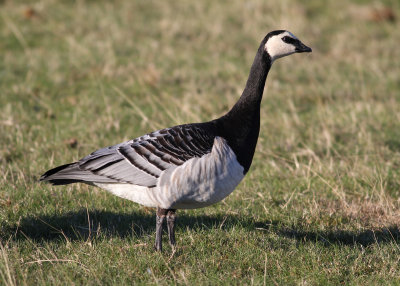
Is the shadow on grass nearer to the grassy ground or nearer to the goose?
the grassy ground

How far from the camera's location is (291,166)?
8602 millimetres

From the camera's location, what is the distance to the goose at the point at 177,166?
18.6 ft

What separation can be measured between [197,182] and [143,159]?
0.66m

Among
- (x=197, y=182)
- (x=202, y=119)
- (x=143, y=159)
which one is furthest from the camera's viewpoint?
(x=202, y=119)

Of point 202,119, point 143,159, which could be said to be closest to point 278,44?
point 143,159

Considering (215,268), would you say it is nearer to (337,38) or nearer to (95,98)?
(95,98)

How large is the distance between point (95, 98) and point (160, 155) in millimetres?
5545

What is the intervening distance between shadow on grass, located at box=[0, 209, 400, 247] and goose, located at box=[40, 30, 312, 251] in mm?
544

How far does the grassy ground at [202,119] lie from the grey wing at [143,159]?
2.25 ft

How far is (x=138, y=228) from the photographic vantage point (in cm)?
656

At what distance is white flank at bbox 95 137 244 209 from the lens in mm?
5633

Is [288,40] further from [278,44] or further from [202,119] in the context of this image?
[202,119]

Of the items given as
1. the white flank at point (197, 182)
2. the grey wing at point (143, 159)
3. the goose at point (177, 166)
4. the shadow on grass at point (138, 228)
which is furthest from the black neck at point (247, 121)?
the shadow on grass at point (138, 228)

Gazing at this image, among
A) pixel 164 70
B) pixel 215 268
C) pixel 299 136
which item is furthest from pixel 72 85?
pixel 215 268
